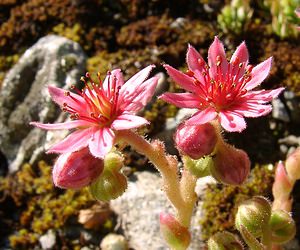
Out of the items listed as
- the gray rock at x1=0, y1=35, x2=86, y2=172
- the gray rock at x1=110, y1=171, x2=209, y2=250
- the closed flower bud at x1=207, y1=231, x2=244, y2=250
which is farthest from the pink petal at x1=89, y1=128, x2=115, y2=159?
the gray rock at x1=0, y1=35, x2=86, y2=172

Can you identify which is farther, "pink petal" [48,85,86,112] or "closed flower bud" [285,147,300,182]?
"closed flower bud" [285,147,300,182]

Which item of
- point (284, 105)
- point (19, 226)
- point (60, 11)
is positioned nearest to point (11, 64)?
point (60, 11)

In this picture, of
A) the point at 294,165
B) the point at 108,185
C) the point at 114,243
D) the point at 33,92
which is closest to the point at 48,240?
the point at 114,243

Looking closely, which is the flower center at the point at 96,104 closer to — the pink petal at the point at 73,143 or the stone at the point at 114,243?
the pink petal at the point at 73,143

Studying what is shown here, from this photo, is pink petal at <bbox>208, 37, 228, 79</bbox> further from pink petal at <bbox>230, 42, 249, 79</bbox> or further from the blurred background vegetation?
the blurred background vegetation

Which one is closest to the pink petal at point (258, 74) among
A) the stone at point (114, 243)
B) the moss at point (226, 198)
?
the moss at point (226, 198)
